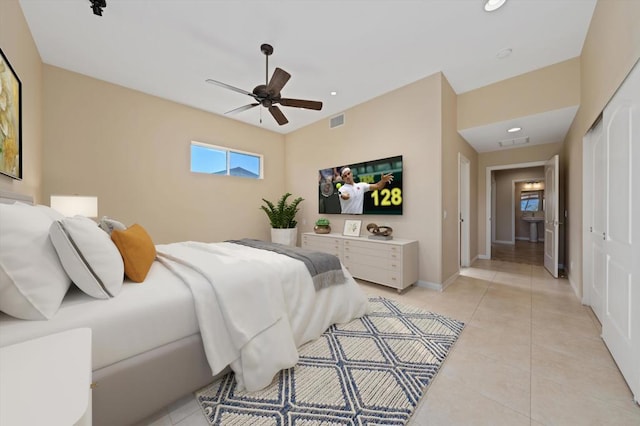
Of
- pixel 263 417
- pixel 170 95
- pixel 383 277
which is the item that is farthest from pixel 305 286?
pixel 170 95

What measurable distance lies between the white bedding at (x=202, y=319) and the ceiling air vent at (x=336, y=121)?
3.23m

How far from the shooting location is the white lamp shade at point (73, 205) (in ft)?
8.40

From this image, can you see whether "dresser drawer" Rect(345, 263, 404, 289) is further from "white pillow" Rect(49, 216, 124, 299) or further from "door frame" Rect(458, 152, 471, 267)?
"white pillow" Rect(49, 216, 124, 299)

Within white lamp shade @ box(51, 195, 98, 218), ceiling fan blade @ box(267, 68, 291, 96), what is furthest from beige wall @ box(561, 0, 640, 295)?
white lamp shade @ box(51, 195, 98, 218)

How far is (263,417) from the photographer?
132 cm

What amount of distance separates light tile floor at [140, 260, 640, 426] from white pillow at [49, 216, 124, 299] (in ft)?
2.52

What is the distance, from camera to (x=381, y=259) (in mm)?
3350

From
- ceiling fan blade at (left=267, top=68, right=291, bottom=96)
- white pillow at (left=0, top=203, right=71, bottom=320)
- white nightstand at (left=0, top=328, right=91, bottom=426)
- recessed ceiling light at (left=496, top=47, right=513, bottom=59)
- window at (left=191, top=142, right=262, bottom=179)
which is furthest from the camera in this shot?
window at (left=191, top=142, right=262, bottom=179)

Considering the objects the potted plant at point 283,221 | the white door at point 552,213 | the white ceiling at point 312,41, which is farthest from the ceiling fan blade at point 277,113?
the white door at point 552,213

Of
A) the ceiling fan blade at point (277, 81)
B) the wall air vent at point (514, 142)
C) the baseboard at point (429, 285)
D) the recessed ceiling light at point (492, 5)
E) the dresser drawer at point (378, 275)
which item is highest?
the recessed ceiling light at point (492, 5)

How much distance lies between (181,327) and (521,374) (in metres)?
2.19

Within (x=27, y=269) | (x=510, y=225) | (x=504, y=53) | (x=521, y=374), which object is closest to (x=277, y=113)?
(x=27, y=269)

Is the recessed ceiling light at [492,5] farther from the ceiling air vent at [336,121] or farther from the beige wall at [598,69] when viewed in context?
the ceiling air vent at [336,121]

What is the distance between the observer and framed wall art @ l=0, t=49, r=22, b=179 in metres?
1.81
